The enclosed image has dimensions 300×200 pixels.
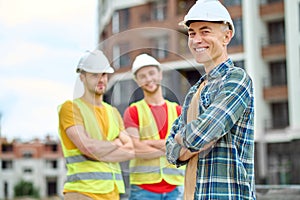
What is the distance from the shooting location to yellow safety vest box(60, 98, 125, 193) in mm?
3326

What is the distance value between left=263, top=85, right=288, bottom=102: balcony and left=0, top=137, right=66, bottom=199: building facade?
30.2m

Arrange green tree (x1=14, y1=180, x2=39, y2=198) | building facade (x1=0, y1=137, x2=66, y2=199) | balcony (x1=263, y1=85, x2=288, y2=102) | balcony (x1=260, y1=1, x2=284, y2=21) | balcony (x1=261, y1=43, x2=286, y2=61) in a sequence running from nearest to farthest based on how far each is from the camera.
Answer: balcony (x1=263, y1=85, x2=288, y2=102) → balcony (x1=261, y1=43, x2=286, y2=61) → balcony (x1=260, y1=1, x2=284, y2=21) → green tree (x1=14, y1=180, x2=39, y2=198) → building facade (x1=0, y1=137, x2=66, y2=199)

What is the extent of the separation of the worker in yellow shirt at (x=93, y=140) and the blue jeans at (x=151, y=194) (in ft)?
1.13

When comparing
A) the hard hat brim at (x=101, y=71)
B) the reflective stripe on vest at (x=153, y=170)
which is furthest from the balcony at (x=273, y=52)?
the hard hat brim at (x=101, y=71)

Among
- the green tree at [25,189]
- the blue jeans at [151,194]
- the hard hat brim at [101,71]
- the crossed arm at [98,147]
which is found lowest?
the green tree at [25,189]

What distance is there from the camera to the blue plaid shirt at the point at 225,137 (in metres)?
2.13

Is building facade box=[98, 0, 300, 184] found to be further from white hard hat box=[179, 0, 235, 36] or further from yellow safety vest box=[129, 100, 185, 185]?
white hard hat box=[179, 0, 235, 36]

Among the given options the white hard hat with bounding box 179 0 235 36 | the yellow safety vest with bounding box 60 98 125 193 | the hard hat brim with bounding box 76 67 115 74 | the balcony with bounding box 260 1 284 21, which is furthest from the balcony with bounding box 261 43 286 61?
the white hard hat with bounding box 179 0 235 36

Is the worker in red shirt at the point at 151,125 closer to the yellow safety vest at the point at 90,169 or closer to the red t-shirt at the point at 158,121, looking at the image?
the red t-shirt at the point at 158,121

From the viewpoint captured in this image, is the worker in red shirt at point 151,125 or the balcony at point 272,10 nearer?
the worker in red shirt at point 151,125

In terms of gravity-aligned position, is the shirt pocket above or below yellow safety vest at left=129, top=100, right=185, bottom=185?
above

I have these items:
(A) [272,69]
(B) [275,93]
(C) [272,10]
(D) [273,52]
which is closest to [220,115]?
(B) [275,93]

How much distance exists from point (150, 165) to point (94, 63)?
0.58 m

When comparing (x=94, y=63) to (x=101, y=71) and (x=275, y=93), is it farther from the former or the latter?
(x=275, y=93)
